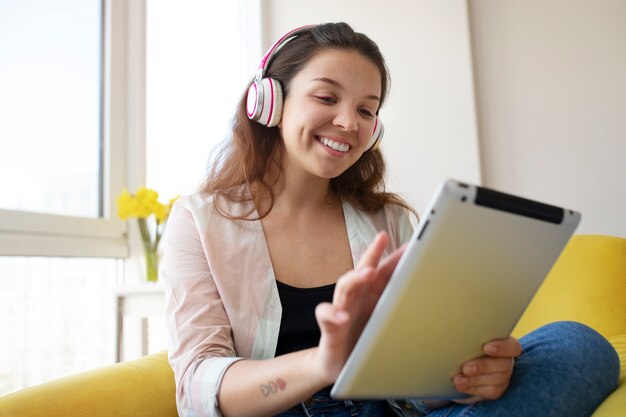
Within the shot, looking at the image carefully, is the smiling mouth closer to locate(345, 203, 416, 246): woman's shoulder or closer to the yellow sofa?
locate(345, 203, 416, 246): woman's shoulder

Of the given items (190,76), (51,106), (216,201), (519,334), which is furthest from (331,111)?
(190,76)

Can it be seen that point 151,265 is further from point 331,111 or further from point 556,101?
point 556,101

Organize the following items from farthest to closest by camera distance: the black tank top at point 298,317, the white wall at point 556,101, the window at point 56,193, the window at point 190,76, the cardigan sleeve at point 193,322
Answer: the window at point 190,76 → the white wall at point 556,101 → the window at point 56,193 → the black tank top at point 298,317 → the cardigan sleeve at point 193,322

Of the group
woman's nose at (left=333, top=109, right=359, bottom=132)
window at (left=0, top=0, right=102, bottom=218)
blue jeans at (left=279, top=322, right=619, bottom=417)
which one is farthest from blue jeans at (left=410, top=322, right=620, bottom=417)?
window at (left=0, top=0, right=102, bottom=218)

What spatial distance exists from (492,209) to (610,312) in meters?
0.91

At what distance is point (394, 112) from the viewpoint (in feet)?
7.21

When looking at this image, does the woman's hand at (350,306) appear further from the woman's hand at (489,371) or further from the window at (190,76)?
the window at (190,76)

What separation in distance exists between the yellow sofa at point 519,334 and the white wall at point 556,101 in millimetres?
563

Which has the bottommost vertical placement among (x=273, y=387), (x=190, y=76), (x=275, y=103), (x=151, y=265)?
(x=151, y=265)

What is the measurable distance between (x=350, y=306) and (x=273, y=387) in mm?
217

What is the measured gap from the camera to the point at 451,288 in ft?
1.90

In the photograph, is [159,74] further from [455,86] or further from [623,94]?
[623,94]

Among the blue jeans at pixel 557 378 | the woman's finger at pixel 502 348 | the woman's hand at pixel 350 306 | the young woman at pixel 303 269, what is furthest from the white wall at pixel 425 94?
the woman's hand at pixel 350 306

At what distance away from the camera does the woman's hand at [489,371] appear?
69 centimetres
